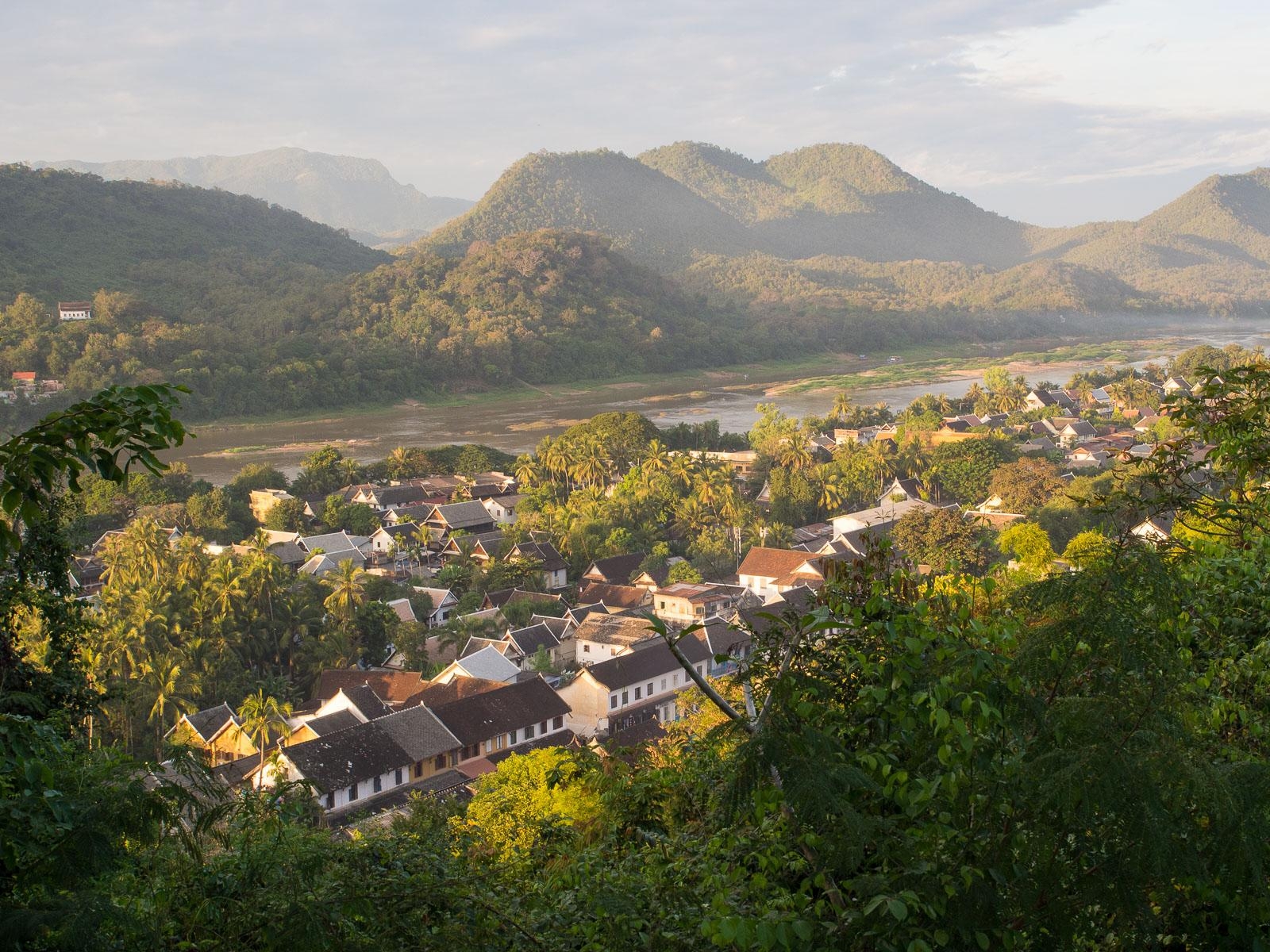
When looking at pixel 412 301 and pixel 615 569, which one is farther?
pixel 412 301

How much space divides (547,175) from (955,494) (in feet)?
407

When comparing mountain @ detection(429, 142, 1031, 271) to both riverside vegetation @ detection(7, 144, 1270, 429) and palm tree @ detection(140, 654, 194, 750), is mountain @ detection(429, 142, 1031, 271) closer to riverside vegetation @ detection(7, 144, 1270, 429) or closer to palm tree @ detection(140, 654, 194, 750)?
riverside vegetation @ detection(7, 144, 1270, 429)

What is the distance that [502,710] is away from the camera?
1548 centimetres

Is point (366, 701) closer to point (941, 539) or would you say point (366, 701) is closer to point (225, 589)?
point (225, 589)

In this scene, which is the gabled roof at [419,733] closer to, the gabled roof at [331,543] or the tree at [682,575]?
the tree at [682,575]

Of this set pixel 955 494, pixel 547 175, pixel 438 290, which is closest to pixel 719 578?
pixel 955 494

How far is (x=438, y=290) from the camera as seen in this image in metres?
77.0

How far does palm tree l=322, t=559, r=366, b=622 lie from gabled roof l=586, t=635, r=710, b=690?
521 cm

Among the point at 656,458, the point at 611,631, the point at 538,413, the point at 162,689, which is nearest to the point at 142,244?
the point at 538,413

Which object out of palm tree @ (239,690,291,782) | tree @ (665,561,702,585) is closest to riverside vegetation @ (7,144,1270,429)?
tree @ (665,561,702,585)

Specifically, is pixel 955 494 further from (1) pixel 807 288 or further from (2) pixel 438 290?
(1) pixel 807 288

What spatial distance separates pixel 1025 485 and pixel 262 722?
66.0 feet

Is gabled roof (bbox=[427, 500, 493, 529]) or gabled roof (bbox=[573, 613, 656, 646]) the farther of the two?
gabled roof (bbox=[427, 500, 493, 529])

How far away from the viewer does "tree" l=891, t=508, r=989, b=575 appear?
20609 millimetres
